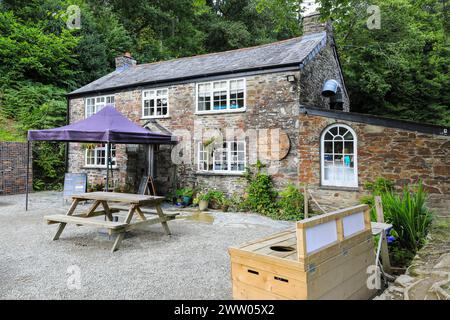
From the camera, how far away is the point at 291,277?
2684mm

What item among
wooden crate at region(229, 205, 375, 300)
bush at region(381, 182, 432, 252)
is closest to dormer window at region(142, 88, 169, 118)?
bush at region(381, 182, 432, 252)

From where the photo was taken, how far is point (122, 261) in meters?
5.16

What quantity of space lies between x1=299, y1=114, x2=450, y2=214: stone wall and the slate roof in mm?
2472

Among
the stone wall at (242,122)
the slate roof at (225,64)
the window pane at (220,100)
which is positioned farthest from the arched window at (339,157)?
the window pane at (220,100)

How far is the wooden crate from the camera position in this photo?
2.65m

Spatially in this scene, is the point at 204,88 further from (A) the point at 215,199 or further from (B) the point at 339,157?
(B) the point at 339,157

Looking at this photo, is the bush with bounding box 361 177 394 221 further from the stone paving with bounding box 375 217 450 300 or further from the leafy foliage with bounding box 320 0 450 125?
the leafy foliage with bounding box 320 0 450 125

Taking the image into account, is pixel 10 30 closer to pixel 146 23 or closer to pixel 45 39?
pixel 45 39

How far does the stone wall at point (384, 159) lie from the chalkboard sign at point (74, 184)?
764cm

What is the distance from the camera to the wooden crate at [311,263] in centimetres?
265

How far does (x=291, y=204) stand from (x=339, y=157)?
2.04 metres

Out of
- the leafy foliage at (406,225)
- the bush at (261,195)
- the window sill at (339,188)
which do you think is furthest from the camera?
the bush at (261,195)

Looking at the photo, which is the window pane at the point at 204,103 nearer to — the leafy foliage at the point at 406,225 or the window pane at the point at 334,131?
the window pane at the point at 334,131
